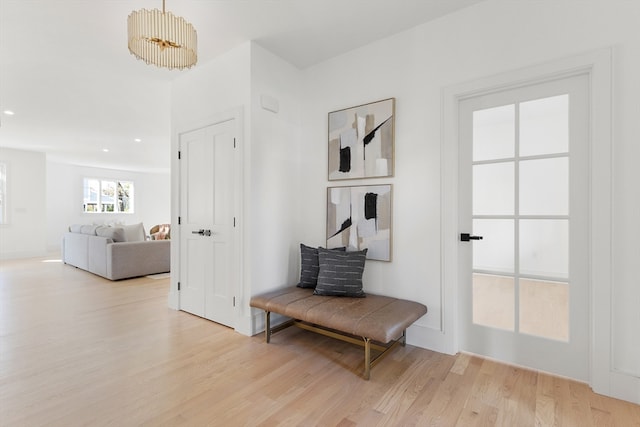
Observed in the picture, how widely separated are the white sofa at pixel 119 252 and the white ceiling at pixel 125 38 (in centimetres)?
205

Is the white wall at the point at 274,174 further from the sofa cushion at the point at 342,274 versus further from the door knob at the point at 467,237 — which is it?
the door knob at the point at 467,237

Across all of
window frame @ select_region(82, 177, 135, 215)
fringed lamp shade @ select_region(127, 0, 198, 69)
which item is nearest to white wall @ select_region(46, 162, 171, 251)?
window frame @ select_region(82, 177, 135, 215)

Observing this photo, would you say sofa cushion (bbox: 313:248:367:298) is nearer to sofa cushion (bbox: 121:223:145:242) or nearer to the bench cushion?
the bench cushion

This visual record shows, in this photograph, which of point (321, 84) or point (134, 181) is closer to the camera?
point (321, 84)

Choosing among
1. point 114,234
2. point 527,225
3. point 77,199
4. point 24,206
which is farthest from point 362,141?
point 77,199

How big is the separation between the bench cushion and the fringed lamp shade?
1893 millimetres

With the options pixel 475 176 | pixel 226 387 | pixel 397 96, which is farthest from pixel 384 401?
pixel 397 96

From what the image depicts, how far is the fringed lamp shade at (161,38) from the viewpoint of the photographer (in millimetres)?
1792

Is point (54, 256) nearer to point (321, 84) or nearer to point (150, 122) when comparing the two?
point (150, 122)

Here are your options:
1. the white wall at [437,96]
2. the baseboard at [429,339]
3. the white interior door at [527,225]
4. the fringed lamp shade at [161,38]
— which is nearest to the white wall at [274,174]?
the white wall at [437,96]

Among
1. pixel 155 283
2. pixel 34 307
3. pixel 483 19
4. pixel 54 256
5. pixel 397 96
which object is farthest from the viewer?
pixel 54 256

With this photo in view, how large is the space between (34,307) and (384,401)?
4.05m

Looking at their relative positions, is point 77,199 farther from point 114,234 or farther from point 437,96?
point 437,96

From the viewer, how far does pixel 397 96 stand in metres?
2.63
